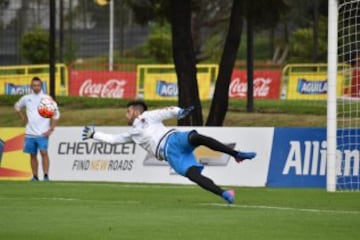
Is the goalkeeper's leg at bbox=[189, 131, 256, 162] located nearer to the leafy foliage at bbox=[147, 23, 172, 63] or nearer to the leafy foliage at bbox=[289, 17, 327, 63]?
the leafy foliage at bbox=[289, 17, 327, 63]

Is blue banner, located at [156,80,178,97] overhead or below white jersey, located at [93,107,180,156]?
below

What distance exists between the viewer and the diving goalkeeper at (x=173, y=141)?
16312 millimetres

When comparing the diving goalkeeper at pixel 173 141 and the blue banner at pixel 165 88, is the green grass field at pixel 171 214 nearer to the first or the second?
the diving goalkeeper at pixel 173 141

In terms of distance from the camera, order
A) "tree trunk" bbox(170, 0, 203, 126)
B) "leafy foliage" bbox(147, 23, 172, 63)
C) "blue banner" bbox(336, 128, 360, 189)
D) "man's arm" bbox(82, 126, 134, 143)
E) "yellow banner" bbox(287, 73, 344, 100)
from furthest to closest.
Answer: "leafy foliage" bbox(147, 23, 172, 63), "yellow banner" bbox(287, 73, 344, 100), "tree trunk" bbox(170, 0, 203, 126), "blue banner" bbox(336, 128, 360, 189), "man's arm" bbox(82, 126, 134, 143)

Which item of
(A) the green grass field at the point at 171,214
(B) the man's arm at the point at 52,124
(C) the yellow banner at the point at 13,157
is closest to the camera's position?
(A) the green grass field at the point at 171,214

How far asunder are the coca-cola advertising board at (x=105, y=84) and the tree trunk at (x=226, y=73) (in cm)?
1691

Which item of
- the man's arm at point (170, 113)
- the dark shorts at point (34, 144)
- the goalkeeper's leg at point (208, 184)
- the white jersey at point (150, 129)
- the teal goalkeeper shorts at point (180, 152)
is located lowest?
the dark shorts at point (34, 144)

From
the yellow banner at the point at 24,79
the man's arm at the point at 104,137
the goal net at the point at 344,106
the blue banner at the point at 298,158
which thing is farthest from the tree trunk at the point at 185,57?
the yellow banner at the point at 24,79

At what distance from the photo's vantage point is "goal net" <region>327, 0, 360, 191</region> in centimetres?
2053

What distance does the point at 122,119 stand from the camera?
34.0m

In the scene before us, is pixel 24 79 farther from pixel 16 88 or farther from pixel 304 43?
pixel 304 43

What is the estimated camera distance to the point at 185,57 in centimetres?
2909

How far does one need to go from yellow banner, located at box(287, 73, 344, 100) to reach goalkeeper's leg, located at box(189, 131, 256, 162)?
25.7m

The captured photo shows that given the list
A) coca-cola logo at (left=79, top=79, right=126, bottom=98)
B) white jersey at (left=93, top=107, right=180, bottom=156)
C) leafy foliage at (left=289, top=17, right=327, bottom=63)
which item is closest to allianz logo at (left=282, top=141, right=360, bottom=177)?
white jersey at (left=93, top=107, right=180, bottom=156)
